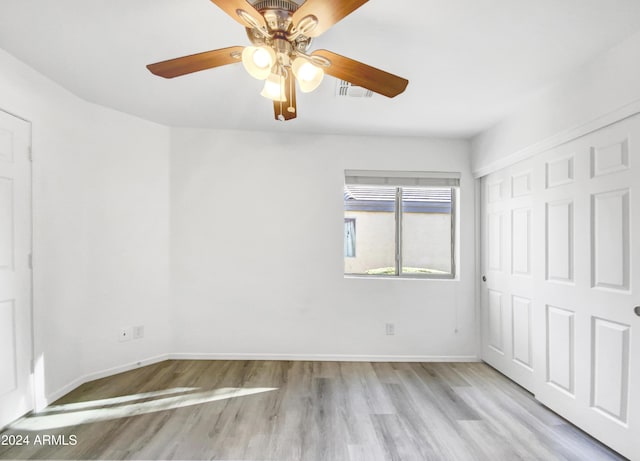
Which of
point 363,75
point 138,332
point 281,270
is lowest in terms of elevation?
point 138,332

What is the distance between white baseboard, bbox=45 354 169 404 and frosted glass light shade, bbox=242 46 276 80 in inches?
112

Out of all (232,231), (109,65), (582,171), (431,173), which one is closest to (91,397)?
(232,231)

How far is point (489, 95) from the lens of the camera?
2498 mm

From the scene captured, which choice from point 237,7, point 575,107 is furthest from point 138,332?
point 575,107

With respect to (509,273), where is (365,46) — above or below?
above

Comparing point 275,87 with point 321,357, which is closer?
point 275,87

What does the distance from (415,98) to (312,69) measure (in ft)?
4.84

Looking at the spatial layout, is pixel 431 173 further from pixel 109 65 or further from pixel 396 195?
pixel 109 65

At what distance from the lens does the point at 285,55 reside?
139 cm

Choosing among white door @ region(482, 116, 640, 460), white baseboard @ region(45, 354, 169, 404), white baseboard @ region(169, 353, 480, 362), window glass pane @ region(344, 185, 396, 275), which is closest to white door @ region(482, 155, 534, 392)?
white door @ region(482, 116, 640, 460)

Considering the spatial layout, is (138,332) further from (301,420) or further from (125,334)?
(301,420)

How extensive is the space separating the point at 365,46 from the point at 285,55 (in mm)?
720

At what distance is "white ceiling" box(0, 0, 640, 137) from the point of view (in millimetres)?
1598

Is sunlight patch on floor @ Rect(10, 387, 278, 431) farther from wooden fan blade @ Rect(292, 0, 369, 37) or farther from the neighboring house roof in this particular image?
wooden fan blade @ Rect(292, 0, 369, 37)
